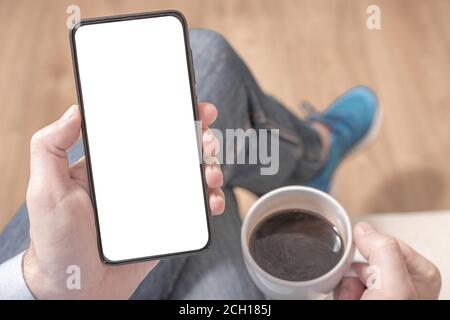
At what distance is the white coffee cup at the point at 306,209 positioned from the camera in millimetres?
487

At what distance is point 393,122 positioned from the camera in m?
1.06

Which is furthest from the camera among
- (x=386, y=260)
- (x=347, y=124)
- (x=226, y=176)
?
(x=347, y=124)

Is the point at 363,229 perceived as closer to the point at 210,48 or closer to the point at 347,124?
the point at 210,48

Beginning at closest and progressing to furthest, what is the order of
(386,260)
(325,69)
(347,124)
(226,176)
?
(386,260)
(226,176)
(347,124)
(325,69)

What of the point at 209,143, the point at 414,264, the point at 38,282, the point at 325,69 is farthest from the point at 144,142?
the point at 325,69

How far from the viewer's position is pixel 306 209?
0.56m

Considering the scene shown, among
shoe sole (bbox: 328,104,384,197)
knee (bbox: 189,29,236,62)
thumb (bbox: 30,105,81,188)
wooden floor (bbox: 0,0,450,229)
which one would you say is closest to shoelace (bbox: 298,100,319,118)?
wooden floor (bbox: 0,0,450,229)


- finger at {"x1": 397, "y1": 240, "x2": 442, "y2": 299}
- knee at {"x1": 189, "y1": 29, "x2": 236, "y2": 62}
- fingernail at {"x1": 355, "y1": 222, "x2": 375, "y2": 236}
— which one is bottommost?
finger at {"x1": 397, "y1": 240, "x2": 442, "y2": 299}

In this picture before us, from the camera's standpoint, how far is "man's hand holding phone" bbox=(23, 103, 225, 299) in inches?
19.9

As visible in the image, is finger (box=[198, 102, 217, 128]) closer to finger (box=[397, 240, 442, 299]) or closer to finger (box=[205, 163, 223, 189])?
finger (box=[205, 163, 223, 189])

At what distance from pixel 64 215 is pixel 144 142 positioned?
11 cm

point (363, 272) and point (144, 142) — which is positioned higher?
point (144, 142)
